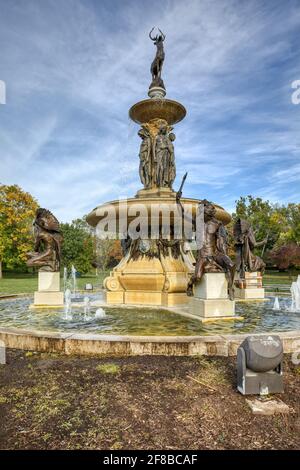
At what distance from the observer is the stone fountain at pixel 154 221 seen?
29.8 feet

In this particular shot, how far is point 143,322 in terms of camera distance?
6879 millimetres

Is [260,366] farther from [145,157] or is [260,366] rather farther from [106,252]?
[106,252]

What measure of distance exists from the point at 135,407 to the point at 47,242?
7.11 m

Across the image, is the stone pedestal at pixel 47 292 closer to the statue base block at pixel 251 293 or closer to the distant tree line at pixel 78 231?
the statue base block at pixel 251 293

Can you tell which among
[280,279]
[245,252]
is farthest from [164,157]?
[280,279]

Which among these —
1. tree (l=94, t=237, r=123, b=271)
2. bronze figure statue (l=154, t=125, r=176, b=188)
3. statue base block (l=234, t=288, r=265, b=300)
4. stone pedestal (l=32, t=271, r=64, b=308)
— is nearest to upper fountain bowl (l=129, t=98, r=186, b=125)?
bronze figure statue (l=154, t=125, r=176, b=188)

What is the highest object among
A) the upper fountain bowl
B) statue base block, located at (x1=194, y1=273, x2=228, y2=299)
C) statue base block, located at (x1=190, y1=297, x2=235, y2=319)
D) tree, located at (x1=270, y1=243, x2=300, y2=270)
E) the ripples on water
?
the upper fountain bowl

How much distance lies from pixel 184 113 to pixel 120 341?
938 cm

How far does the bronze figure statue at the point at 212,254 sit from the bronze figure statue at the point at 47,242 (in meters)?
4.08

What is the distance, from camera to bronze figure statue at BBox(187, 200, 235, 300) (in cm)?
735

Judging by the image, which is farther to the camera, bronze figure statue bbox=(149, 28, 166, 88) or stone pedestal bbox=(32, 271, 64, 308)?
bronze figure statue bbox=(149, 28, 166, 88)

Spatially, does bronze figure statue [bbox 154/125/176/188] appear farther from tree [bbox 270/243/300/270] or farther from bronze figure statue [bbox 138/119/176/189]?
tree [bbox 270/243/300/270]

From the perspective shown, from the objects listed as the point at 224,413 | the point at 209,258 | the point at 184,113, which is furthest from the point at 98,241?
the point at 224,413
